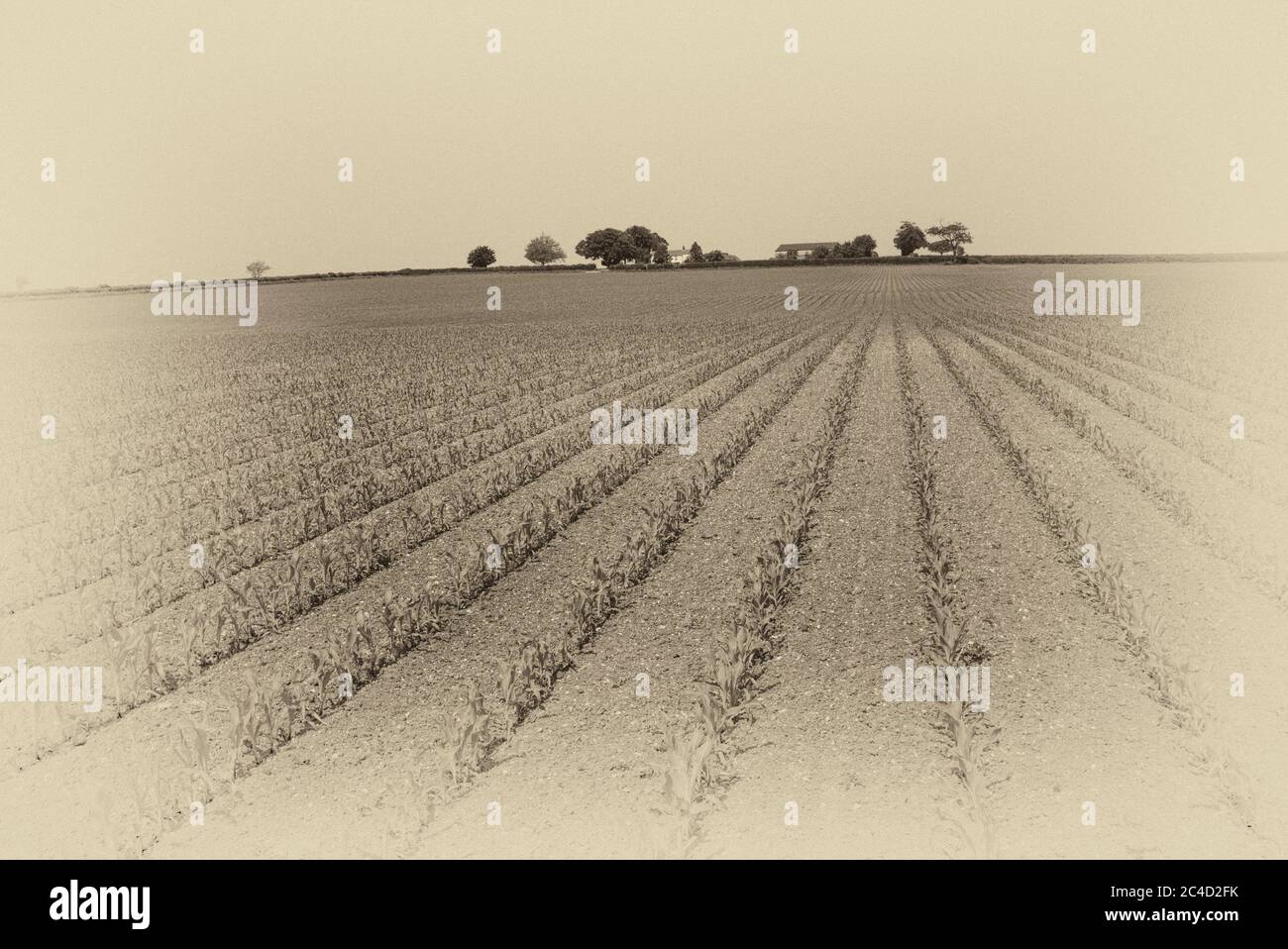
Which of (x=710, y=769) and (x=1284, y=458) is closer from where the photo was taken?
(x=710, y=769)

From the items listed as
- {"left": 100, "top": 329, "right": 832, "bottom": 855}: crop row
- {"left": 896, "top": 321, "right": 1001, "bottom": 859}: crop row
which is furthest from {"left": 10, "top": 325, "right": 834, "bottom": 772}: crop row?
{"left": 896, "top": 321, "right": 1001, "bottom": 859}: crop row

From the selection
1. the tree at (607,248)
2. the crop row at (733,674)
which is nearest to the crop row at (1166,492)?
the crop row at (733,674)

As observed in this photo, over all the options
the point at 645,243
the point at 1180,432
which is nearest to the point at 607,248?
the point at 645,243

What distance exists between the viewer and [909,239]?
5714 inches

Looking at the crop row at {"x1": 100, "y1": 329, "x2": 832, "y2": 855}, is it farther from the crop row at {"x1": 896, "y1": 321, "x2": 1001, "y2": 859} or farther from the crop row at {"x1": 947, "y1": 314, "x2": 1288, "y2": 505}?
the crop row at {"x1": 947, "y1": 314, "x2": 1288, "y2": 505}

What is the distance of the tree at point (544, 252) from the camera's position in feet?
489

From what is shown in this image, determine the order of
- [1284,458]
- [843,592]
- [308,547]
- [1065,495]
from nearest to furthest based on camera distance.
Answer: [843,592] → [308,547] → [1065,495] → [1284,458]

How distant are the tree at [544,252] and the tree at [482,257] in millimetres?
18707

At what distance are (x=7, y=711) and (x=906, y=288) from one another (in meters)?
71.9

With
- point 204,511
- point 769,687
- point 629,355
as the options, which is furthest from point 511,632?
point 629,355

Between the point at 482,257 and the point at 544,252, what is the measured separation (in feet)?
73.3

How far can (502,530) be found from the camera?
33.2 feet

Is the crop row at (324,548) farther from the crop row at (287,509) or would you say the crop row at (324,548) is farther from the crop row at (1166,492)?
the crop row at (1166,492)

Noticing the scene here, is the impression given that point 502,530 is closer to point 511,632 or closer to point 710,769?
point 511,632
